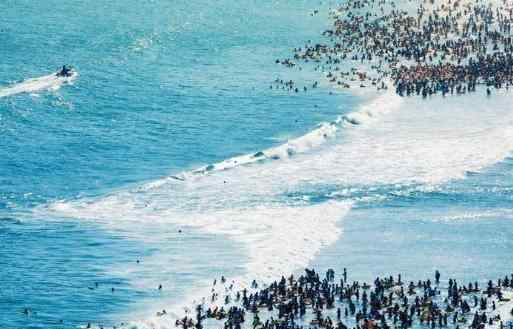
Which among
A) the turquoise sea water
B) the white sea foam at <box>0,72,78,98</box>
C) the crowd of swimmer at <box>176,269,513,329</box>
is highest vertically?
the white sea foam at <box>0,72,78,98</box>

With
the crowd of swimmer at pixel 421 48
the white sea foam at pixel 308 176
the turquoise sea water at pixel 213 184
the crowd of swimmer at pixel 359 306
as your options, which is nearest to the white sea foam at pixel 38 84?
the turquoise sea water at pixel 213 184

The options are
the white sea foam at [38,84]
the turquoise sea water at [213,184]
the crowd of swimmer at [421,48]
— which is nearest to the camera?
the turquoise sea water at [213,184]

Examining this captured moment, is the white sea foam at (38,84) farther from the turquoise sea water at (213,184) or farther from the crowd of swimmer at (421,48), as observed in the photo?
the crowd of swimmer at (421,48)

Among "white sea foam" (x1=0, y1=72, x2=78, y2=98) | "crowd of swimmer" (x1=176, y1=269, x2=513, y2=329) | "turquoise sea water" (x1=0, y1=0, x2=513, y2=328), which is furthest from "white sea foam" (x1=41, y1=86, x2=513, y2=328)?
"white sea foam" (x1=0, y1=72, x2=78, y2=98)

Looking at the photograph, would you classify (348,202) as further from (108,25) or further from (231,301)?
(108,25)

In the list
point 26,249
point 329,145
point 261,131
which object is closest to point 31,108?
point 261,131

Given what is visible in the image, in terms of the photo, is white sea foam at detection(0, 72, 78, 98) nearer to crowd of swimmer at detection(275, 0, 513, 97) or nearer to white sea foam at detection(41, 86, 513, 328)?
crowd of swimmer at detection(275, 0, 513, 97)
